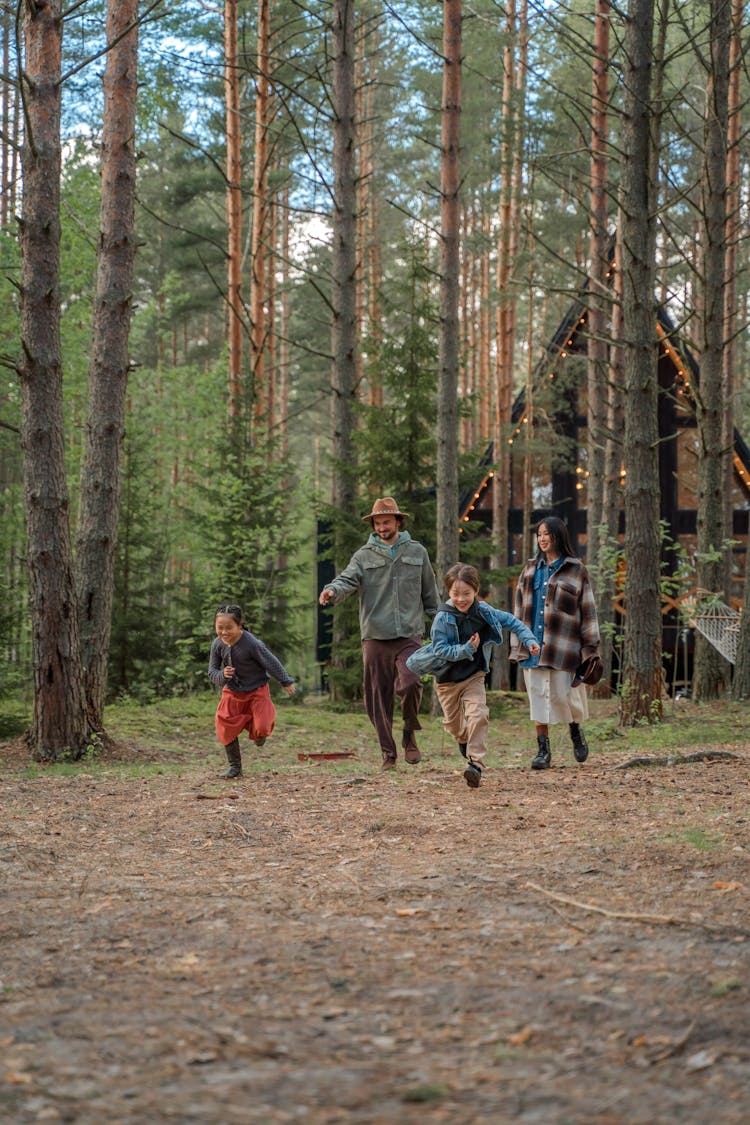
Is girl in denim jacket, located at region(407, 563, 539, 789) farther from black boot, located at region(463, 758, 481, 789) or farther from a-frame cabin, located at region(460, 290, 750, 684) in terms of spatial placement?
a-frame cabin, located at region(460, 290, 750, 684)

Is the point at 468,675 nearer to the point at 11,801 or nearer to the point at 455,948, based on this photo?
the point at 11,801

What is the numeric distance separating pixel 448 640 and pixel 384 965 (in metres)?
4.63

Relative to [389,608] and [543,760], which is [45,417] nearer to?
[389,608]

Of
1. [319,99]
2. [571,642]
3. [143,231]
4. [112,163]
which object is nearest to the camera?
[571,642]

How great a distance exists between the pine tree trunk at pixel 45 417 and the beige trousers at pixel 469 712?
390cm

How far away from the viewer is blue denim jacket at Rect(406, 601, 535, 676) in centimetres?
853

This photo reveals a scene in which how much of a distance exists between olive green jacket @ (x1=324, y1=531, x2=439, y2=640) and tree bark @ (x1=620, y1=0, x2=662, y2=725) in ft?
11.3

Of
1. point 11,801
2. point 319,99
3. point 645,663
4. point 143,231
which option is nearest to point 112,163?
point 11,801

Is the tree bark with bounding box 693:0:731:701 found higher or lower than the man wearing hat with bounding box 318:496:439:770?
higher

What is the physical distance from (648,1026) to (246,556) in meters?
14.6

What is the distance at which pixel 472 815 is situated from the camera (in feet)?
23.5

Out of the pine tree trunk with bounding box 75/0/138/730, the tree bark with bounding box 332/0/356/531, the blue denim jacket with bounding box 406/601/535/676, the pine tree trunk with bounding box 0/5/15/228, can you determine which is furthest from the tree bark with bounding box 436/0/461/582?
the pine tree trunk with bounding box 0/5/15/228

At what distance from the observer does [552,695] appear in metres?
9.10

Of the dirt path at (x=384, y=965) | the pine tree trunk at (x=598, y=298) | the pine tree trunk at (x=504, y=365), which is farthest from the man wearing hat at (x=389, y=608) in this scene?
the pine tree trunk at (x=504, y=365)
